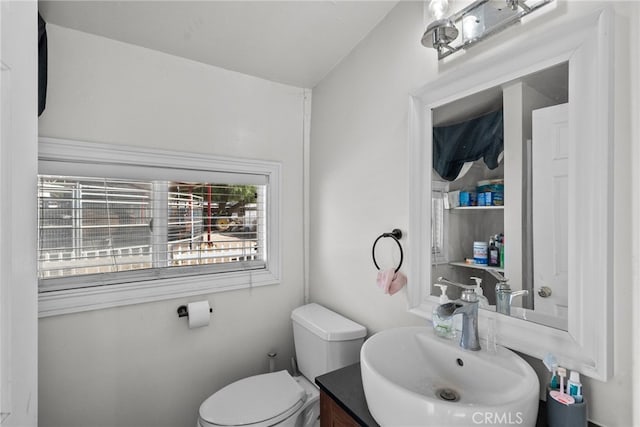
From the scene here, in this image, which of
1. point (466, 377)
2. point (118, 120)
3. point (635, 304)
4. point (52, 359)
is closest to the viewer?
point (635, 304)

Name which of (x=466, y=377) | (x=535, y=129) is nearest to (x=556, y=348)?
(x=466, y=377)

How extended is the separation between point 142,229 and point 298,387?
3.74ft

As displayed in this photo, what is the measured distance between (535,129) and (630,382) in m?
0.72

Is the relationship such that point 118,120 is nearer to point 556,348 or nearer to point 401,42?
point 401,42

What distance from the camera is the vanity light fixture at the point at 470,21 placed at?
3.26 feet

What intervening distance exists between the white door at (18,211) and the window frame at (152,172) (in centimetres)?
44

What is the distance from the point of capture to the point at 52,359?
53.7 inches

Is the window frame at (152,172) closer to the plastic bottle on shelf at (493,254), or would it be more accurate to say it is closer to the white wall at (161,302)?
the white wall at (161,302)

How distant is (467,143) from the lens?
117 centimetres

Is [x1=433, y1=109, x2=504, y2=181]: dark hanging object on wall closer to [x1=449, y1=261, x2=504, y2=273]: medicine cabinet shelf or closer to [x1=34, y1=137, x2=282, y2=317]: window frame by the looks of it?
[x1=449, y1=261, x2=504, y2=273]: medicine cabinet shelf

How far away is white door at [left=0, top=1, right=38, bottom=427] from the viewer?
2.65 ft

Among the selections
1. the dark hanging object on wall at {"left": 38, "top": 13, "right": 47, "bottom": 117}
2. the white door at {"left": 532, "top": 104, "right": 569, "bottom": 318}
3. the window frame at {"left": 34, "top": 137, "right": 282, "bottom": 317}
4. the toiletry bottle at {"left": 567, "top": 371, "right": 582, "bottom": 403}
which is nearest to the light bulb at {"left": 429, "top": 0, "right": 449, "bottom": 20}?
the white door at {"left": 532, "top": 104, "right": 569, "bottom": 318}

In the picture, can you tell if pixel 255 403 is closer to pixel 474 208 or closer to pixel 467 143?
pixel 474 208

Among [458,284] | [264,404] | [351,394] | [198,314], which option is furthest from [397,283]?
[198,314]
